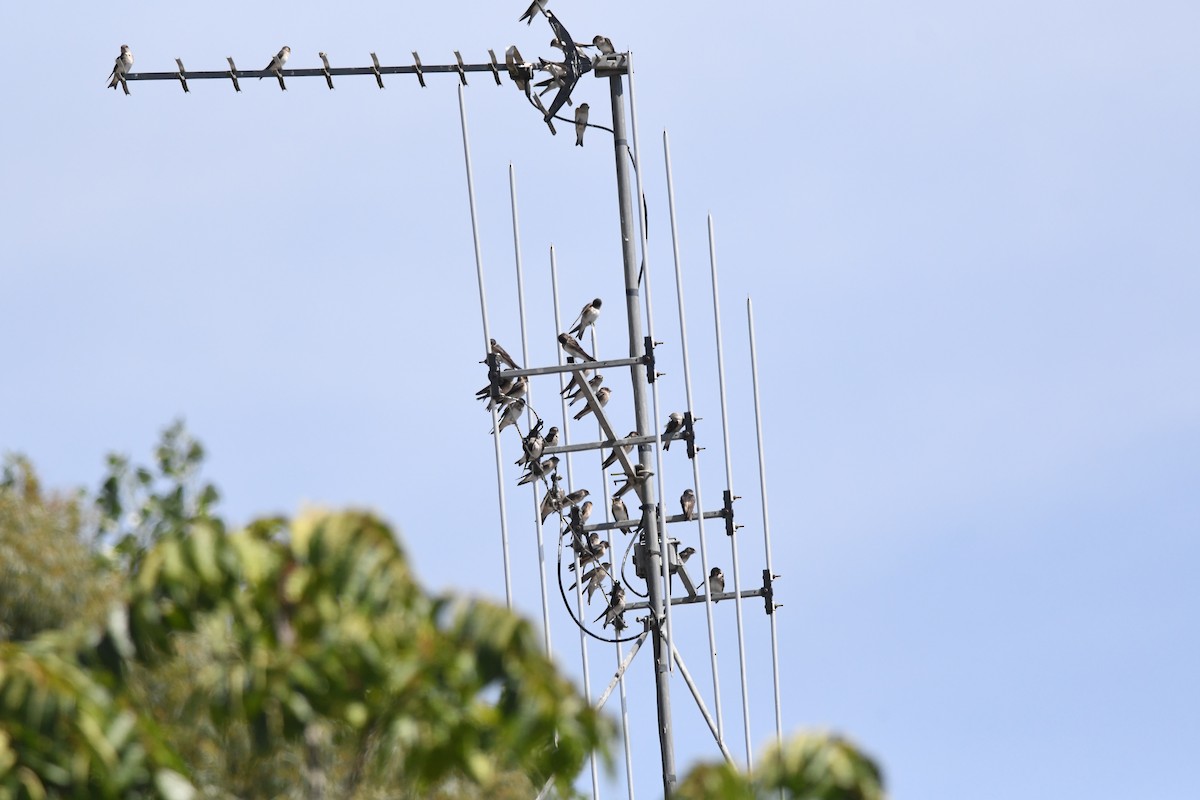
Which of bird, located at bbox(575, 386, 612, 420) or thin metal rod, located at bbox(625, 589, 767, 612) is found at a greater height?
bird, located at bbox(575, 386, 612, 420)

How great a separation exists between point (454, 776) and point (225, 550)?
10.3 ft

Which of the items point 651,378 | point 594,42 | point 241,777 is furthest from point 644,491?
point 241,777

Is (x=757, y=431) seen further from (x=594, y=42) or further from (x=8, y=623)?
(x=8, y=623)

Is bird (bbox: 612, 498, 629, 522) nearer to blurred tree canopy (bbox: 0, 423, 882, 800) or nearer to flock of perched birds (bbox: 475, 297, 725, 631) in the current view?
flock of perched birds (bbox: 475, 297, 725, 631)

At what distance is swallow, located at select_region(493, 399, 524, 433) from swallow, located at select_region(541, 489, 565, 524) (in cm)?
98

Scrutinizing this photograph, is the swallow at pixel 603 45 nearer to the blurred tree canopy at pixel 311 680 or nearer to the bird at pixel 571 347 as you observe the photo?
the bird at pixel 571 347

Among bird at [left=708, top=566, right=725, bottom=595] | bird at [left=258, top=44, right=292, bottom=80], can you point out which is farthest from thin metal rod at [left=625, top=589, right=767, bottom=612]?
bird at [left=258, top=44, right=292, bottom=80]

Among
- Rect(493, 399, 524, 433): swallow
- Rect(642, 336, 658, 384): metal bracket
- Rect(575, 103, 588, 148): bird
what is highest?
Rect(575, 103, 588, 148): bird

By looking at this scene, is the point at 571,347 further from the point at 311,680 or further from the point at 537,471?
the point at 311,680

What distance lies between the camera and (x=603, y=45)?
→ 17703 mm

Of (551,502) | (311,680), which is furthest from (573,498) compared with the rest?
(311,680)

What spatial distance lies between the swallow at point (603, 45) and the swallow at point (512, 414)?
10.2 feet

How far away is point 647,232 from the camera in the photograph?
699 inches

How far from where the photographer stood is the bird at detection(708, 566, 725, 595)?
1894 cm
